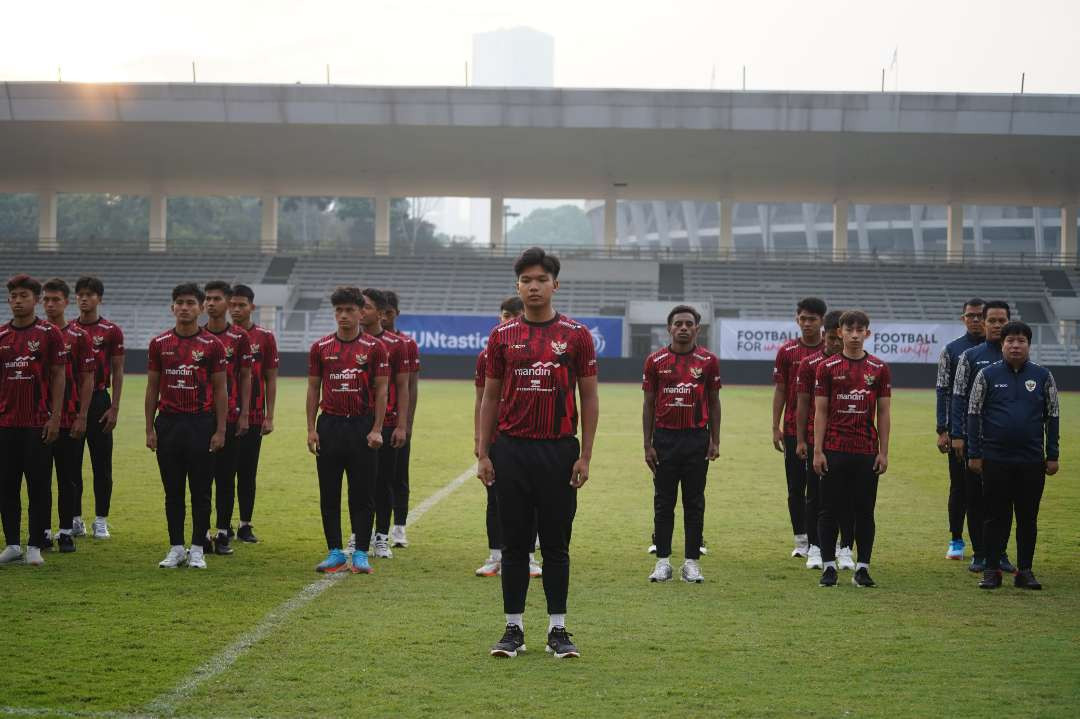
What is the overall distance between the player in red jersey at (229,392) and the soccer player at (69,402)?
98 cm

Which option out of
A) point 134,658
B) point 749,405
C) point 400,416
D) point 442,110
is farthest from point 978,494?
point 442,110

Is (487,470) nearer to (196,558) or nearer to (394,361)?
(394,361)

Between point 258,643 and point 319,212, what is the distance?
9873 centimetres

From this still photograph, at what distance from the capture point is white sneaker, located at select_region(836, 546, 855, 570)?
9305 mm

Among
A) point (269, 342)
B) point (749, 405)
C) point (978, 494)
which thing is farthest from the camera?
point (749, 405)

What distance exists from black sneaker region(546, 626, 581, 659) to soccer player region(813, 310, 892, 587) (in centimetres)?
278

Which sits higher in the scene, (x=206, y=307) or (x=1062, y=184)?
(x=1062, y=184)

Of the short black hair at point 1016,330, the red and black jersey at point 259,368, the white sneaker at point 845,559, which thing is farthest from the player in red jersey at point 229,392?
the short black hair at point 1016,330

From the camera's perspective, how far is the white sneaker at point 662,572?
873 cm

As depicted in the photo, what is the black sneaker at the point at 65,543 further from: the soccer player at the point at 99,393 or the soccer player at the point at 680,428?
the soccer player at the point at 680,428

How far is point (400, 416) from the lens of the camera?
959 centimetres

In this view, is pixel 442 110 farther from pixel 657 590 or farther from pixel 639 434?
pixel 657 590

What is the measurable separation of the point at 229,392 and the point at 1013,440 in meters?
5.82

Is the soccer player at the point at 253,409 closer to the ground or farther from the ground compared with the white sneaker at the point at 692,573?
farther from the ground
